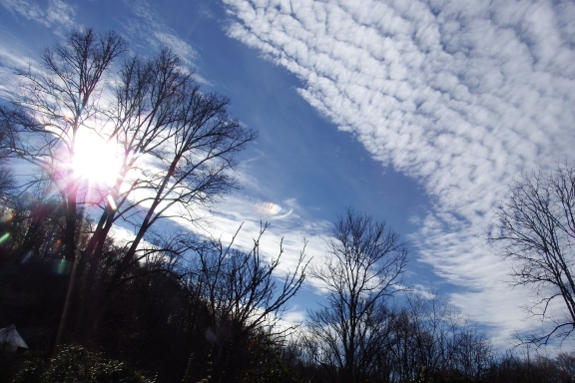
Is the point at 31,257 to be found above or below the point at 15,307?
above

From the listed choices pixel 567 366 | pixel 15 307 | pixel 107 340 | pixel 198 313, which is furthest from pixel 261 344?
pixel 567 366

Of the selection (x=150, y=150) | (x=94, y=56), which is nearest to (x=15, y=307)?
(x=150, y=150)

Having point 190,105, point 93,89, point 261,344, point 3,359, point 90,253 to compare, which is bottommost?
point 3,359

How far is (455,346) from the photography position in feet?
116

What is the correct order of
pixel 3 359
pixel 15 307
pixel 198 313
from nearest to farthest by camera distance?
pixel 198 313
pixel 3 359
pixel 15 307

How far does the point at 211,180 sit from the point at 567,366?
41922 millimetres

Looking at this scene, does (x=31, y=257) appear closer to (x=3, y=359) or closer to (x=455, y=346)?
(x=3, y=359)

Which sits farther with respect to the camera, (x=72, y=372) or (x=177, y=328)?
(x=177, y=328)

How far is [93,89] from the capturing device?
42.2 ft

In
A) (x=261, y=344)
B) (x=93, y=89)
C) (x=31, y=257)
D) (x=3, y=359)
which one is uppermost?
(x=93, y=89)

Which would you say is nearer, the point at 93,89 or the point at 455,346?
the point at 93,89

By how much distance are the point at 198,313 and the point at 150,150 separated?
11.2m

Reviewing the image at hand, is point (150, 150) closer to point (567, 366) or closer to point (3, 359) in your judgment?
point (3, 359)

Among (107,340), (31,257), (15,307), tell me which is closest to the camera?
(107,340)
